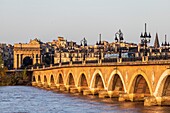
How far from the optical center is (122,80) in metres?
70.2

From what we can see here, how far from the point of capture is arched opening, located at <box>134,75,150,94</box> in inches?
2633

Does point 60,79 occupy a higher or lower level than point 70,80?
higher

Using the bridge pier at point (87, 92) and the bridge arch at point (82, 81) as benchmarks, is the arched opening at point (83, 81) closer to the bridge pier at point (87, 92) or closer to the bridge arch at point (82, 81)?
the bridge arch at point (82, 81)

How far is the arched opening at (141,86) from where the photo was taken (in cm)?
6688

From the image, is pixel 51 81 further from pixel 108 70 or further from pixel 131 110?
pixel 131 110

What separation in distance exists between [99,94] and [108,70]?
347cm

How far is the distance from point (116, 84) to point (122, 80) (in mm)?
5867

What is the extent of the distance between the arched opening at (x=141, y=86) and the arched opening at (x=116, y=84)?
8278mm

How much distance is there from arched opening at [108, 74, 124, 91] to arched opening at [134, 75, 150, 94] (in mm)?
8278

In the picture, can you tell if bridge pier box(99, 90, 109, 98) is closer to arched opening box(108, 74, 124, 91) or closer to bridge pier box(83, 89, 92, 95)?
arched opening box(108, 74, 124, 91)

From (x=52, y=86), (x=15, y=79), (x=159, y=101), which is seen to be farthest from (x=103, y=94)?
(x=15, y=79)

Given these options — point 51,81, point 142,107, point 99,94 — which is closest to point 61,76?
point 51,81

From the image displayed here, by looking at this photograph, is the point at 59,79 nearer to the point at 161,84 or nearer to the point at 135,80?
the point at 135,80

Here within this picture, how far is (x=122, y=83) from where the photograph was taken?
7419 centimetres
